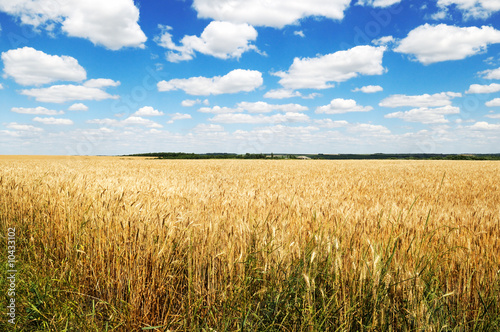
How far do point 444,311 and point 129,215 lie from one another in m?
3.06

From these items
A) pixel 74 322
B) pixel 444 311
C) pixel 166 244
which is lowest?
pixel 74 322

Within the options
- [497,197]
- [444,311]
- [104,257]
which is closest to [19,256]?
[104,257]

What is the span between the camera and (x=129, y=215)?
333 centimetres

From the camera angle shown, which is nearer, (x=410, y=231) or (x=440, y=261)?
(x=440, y=261)

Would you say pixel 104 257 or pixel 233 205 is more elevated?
pixel 233 205

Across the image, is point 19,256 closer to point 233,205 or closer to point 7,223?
point 7,223

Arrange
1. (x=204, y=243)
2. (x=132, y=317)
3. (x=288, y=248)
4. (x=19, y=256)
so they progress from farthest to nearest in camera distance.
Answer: (x=19, y=256) < (x=204, y=243) < (x=288, y=248) < (x=132, y=317)

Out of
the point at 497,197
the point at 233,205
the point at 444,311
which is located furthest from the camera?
the point at 497,197

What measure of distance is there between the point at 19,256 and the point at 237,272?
11.4 ft

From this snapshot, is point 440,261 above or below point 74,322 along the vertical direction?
above

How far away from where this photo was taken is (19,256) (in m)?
4.12

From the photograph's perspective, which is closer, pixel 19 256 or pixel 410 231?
pixel 410 231

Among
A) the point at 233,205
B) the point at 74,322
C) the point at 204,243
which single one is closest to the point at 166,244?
the point at 204,243

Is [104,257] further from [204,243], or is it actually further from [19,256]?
[19,256]
